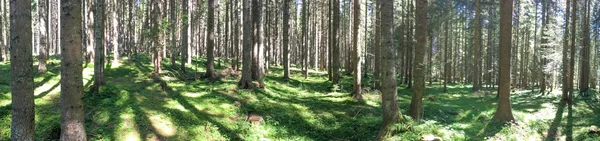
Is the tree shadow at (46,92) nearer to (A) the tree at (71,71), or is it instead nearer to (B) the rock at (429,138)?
(A) the tree at (71,71)

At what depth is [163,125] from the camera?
9.49 m

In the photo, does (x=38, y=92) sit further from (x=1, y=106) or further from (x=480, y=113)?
(x=480, y=113)

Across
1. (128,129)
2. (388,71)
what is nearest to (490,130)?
(388,71)

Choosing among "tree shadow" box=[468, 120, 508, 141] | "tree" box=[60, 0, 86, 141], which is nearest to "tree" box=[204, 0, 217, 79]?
"tree" box=[60, 0, 86, 141]

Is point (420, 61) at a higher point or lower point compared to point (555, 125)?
higher

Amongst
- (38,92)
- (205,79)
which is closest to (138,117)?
(38,92)

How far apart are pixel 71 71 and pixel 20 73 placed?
32.2 inches

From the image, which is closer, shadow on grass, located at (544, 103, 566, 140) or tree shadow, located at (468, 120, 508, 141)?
tree shadow, located at (468, 120, 508, 141)

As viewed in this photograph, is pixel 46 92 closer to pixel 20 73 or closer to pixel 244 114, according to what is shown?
pixel 20 73

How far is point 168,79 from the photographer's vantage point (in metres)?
17.1

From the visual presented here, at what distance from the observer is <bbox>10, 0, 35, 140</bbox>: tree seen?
6223mm

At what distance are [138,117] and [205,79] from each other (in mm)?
7708

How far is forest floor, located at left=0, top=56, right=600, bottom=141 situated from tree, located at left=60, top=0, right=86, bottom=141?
1.48 m

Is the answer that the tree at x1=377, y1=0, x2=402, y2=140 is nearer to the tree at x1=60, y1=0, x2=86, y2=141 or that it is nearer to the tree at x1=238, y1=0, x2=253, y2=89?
the tree at x1=238, y1=0, x2=253, y2=89
